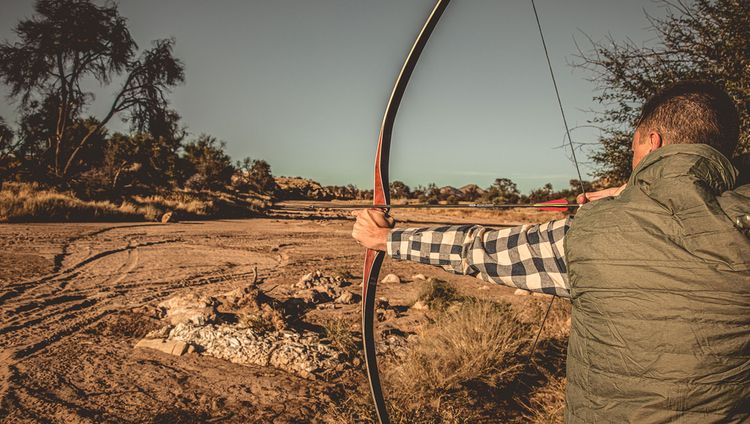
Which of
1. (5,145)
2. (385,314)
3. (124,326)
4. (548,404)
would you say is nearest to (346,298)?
(385,314)

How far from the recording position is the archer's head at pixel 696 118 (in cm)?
108

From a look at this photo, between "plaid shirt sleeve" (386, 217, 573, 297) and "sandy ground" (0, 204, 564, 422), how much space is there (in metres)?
1.88

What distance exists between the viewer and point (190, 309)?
416 centimetres

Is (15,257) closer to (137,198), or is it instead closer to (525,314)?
(525,314)

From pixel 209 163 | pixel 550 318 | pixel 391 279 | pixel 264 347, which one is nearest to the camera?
pixel 264 347

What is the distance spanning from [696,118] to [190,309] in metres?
4.55

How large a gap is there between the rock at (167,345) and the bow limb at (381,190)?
219 centimetres

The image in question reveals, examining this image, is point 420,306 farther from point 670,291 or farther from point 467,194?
point 467,194

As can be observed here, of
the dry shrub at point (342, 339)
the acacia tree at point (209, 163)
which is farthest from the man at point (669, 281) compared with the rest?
the acacia tree at point (209, 163)

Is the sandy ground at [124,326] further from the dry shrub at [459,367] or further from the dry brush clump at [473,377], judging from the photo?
the dry shrub at [459,367]

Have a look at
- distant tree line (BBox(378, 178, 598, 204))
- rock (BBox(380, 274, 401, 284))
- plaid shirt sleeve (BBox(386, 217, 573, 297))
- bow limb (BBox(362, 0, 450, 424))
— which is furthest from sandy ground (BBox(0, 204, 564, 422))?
distant tree line (BBox(378, 178, 598, 204))

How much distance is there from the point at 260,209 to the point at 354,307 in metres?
14.8

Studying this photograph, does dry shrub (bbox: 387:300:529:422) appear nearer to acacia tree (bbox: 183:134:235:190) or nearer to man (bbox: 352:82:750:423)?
man (bbox: 352:82:750:423)

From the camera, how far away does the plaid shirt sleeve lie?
125 centimetres
